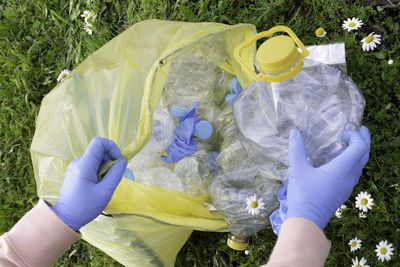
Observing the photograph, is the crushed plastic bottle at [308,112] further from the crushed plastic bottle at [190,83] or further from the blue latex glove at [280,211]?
the crushed plastic bottle at [190,83]

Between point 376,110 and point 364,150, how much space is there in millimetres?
617

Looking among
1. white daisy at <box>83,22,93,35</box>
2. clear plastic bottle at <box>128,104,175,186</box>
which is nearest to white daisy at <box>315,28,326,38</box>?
clear plastic bottle at <box>128,104,175,186</box>

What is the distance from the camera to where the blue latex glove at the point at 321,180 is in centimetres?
111

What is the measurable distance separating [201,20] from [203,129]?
685 millimetres

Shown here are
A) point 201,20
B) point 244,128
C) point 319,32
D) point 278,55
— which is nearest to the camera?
point 278,55

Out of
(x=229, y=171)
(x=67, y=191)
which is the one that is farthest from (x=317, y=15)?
(x=67, y=191)

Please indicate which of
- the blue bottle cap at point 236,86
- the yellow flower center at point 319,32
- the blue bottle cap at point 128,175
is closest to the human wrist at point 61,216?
the blue bottle cap at point 128,175

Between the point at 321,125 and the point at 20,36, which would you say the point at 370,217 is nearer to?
the point at 321,125

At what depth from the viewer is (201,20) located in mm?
1964

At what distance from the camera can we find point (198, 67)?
1.68 m

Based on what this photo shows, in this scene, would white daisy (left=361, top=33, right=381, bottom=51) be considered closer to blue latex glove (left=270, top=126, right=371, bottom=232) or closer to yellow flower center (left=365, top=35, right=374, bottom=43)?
yellow flower center (left=365, top=35, right=374, bottom=43)

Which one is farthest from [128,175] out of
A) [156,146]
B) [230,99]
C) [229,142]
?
[230,99]

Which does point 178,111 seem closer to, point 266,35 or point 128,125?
point 128,125

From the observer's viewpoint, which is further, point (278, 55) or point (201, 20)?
point (201, 20)
